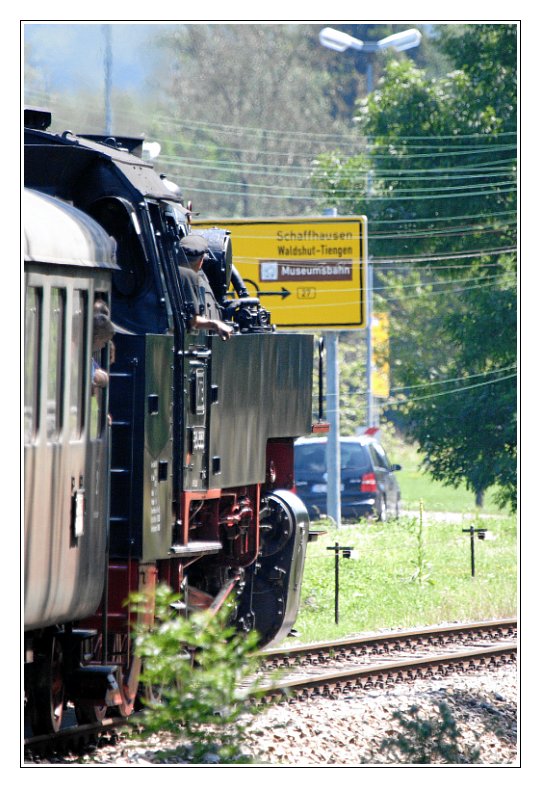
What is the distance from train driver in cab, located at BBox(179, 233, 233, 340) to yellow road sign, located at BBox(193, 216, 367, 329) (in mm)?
12802

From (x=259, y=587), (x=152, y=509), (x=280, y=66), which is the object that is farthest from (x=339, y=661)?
(x=280, y=66)

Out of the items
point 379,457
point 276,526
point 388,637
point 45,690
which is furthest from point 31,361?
point 379,457

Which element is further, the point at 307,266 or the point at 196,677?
the point at 307,266

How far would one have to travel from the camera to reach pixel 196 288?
10828 mm

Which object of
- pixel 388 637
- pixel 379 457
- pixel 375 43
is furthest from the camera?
pixel 379 457

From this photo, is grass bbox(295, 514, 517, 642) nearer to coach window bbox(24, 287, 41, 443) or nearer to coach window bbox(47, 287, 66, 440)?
coach window bbox(47, 287, 66, 440)

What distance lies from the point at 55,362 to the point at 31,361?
438 millimetres

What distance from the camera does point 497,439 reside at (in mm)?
24969

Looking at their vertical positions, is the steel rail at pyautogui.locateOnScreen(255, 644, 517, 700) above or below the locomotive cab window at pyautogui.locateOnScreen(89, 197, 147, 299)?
below

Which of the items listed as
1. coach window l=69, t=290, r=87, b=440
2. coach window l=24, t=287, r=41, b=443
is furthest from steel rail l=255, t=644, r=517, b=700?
coach window l=24, t=287, r=41, b=443

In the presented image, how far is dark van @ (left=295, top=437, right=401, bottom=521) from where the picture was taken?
90.2 ft

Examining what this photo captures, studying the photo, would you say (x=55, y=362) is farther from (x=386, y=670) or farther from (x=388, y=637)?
(x=388, y=637)

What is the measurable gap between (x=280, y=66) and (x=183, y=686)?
1811 inches
